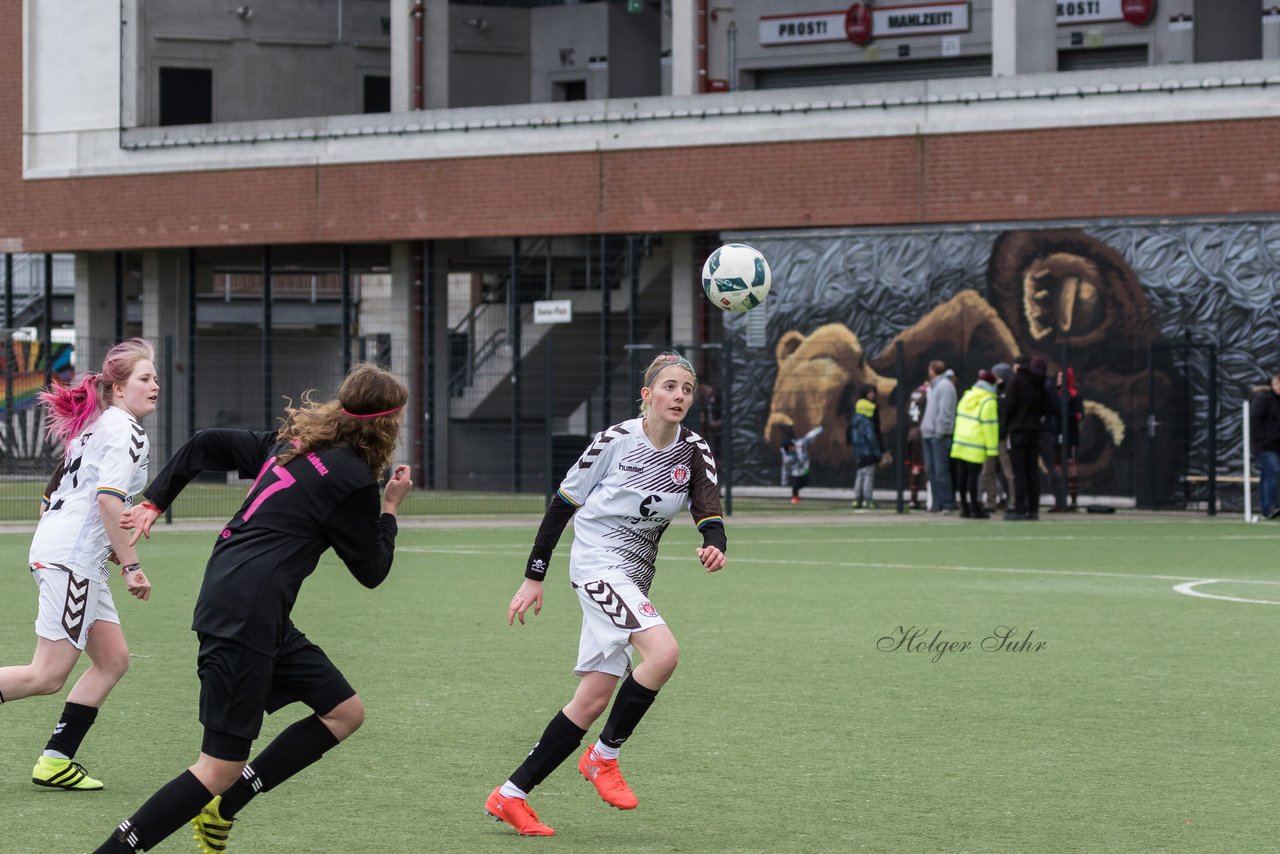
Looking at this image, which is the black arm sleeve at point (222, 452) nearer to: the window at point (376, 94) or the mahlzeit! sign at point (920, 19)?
the mahlzeit! sign at point (920, 19)

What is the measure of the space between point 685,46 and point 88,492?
885 inches

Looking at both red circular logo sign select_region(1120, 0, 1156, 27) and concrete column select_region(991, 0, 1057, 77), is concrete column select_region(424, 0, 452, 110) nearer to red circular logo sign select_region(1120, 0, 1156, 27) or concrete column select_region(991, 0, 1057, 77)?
concrete column select_region(991, 0, 1057, 77)

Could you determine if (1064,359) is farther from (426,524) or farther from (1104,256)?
(426,524)

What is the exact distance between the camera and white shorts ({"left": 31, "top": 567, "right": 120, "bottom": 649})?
700 centimetres

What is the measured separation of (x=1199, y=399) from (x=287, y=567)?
69.2 feet

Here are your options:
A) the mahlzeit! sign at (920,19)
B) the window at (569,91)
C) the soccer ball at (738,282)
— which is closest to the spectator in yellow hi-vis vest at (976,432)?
the mahlzeit! sign at (920,19)

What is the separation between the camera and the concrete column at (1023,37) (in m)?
26.4

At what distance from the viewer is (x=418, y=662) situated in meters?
10.6

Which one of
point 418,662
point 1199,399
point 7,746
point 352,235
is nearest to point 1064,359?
point 1199,399

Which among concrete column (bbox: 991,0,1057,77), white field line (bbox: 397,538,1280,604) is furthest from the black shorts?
concrete column (bbox: 991,0,1057,77)

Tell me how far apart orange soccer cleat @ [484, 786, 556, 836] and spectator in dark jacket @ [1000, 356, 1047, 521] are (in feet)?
54.1

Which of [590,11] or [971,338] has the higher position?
[590,11]

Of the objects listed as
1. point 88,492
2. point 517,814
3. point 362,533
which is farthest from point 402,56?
point 362,533

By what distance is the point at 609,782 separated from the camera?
6844 millimetres
